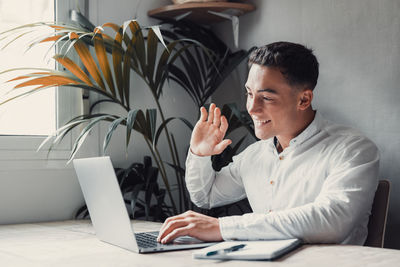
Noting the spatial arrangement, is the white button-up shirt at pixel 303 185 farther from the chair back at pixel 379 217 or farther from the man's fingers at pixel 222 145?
the man's fingers at pixel 222 145

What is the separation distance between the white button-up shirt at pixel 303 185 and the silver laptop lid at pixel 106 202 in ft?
1.01

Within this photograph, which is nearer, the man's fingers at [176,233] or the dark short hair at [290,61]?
the man's fingers at [176,233]

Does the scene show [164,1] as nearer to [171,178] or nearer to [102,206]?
[171,178]

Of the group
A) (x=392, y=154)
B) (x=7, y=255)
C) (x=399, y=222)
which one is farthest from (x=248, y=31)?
(x=7, y=255)

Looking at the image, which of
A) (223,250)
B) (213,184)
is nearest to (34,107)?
(213,184)

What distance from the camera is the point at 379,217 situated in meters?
1.80

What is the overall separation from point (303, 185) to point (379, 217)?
0.28 metres

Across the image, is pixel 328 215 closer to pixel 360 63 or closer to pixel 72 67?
pixel 360 63

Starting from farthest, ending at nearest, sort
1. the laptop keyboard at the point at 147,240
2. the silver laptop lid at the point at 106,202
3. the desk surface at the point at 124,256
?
the laptop keyboard at the point at 147,240
the silver laptop lid at the point at 106,202
the desk surface at the point at 124,256

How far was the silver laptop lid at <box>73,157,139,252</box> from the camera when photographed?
1.41 metres

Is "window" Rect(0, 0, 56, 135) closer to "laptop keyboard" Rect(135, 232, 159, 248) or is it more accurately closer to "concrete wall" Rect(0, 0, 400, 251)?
"concrete wall" Rect(0, 0, 400, 251)

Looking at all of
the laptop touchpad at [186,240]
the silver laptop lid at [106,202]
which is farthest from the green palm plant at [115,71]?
the laptop touchpad at [186,240]

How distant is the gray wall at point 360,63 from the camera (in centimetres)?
228

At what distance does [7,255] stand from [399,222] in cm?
166
